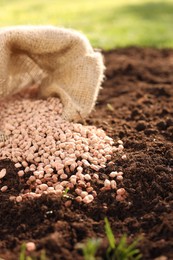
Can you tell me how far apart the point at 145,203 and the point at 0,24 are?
501 cm

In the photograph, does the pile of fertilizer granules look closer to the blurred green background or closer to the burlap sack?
the burlap sack

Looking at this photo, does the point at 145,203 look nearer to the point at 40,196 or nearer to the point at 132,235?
the point at 132,235

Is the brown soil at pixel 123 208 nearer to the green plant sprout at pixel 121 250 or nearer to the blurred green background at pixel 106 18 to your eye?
the green plant sprout at pixel 121 250

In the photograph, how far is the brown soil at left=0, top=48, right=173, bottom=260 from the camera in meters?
2.06

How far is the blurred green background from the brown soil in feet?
8.11

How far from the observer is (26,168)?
271 centimetres

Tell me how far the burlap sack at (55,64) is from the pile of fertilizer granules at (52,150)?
137mm

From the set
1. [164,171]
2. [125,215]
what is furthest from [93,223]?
[164,171]

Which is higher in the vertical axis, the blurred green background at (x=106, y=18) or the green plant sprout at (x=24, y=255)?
the green plant sprout at (x=24, y=255)

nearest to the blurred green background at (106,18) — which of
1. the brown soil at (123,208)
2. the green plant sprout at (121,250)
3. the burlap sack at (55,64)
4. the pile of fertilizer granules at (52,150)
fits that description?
the burlap sack at (55,64)

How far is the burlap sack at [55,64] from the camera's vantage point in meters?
3.21

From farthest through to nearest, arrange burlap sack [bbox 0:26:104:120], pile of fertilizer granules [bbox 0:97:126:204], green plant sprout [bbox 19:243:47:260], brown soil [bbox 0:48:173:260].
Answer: burlap sack [bbox 0:26:104:120], pile of fertilizer granules [bbox 0:97:126:204], brown soil [bbox 0:48:173:260], green plant sprout [bbox 19:243:47:260]

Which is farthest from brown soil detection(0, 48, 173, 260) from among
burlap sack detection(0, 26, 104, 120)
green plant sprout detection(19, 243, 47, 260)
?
burlap sack detection(0, 26, 104, 120)

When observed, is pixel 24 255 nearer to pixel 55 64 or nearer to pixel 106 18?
pixel 55 64
